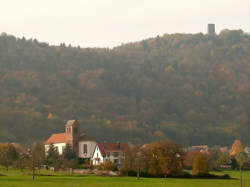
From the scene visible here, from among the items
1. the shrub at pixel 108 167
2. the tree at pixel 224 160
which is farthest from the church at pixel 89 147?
the tree at pixel 224 160

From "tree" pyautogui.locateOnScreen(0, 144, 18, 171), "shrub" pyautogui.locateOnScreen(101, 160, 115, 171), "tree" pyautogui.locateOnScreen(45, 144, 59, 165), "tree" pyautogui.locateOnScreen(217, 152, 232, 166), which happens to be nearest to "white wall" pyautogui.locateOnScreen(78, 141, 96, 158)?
"tree" pyautogui.locateOnScreen(45, 144, 59, 165)

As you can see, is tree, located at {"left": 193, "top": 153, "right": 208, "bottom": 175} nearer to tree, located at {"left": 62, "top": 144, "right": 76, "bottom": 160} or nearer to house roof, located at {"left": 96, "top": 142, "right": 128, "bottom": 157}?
house roof, located at {"left": 96, "top": 142, "right": 128, "bottom": 157}

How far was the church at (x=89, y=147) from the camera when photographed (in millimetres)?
121819

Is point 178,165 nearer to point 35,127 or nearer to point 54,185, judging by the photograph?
point 54,185

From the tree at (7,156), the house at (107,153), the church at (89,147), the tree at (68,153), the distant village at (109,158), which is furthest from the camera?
the church at (89,147)

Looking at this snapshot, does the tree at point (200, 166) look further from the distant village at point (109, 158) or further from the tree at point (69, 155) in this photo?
the tree at point (69, 155)

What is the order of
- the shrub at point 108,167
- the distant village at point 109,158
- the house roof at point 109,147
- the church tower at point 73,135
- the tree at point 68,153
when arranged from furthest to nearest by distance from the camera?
the church tower at point 73,135
the house roof at point 109,147
the tree at point 68,153
the shrub at point 108,167
the distant village at point 109,158

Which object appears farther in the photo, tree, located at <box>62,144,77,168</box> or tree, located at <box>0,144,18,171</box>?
tree, located at <box>62,144,77,168</box>

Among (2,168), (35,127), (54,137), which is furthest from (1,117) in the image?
(2,168)

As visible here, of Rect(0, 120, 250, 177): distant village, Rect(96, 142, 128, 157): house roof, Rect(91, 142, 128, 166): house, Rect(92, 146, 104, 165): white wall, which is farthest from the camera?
Rect(96, 142, 128, 157): house roof

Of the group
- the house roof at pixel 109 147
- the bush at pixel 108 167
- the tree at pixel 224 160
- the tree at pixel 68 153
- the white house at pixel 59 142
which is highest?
the white house at pixel 59 142

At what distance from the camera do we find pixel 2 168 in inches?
4205

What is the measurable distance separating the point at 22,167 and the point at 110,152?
92.5 ft

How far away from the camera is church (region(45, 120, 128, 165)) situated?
4796 inches
